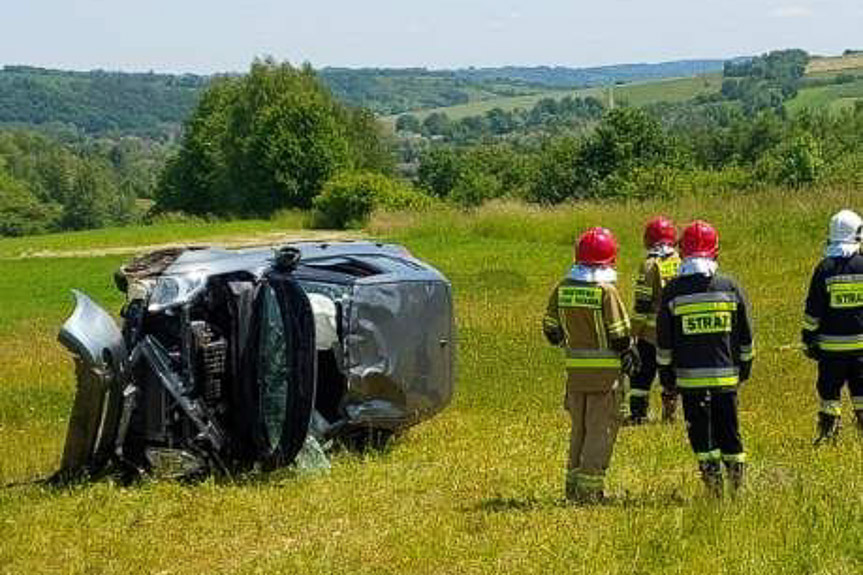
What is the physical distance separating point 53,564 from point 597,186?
49484mm

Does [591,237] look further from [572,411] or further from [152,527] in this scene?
[152,527]

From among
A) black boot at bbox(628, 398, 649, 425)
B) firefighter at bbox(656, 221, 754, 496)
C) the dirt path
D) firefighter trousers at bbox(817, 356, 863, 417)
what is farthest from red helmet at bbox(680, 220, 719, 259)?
the dirt path

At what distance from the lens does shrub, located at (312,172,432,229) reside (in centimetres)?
5506

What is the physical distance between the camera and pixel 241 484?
8875 millimetres

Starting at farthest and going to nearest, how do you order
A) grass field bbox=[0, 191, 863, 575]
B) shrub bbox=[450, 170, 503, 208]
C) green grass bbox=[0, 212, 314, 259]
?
shrub bbox=[450, 170, 503, 208] → green grass bbox=[0, 212, 314, 259] → grass field bbox=[0, 191, 863, 575]

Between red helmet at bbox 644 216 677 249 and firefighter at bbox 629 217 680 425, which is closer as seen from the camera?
firefighter at bbox 629 217 680 425

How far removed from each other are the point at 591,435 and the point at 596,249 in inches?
45.8

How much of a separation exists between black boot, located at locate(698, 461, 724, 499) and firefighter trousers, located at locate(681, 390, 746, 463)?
0.03 m

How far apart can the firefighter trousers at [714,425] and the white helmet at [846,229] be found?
7.90ft

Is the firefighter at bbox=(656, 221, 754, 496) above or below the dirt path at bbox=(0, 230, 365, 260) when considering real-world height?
above

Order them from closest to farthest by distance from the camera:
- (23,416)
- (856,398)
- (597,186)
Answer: (856,398) → (23,416) → (597,186)

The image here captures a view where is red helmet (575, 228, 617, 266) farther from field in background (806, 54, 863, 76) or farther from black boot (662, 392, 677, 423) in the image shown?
field in background (806, 54, 863, 76)

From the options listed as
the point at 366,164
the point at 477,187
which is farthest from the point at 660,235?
the point at 477,187

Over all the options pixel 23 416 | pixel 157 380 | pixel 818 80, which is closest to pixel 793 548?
pixel 157 380
